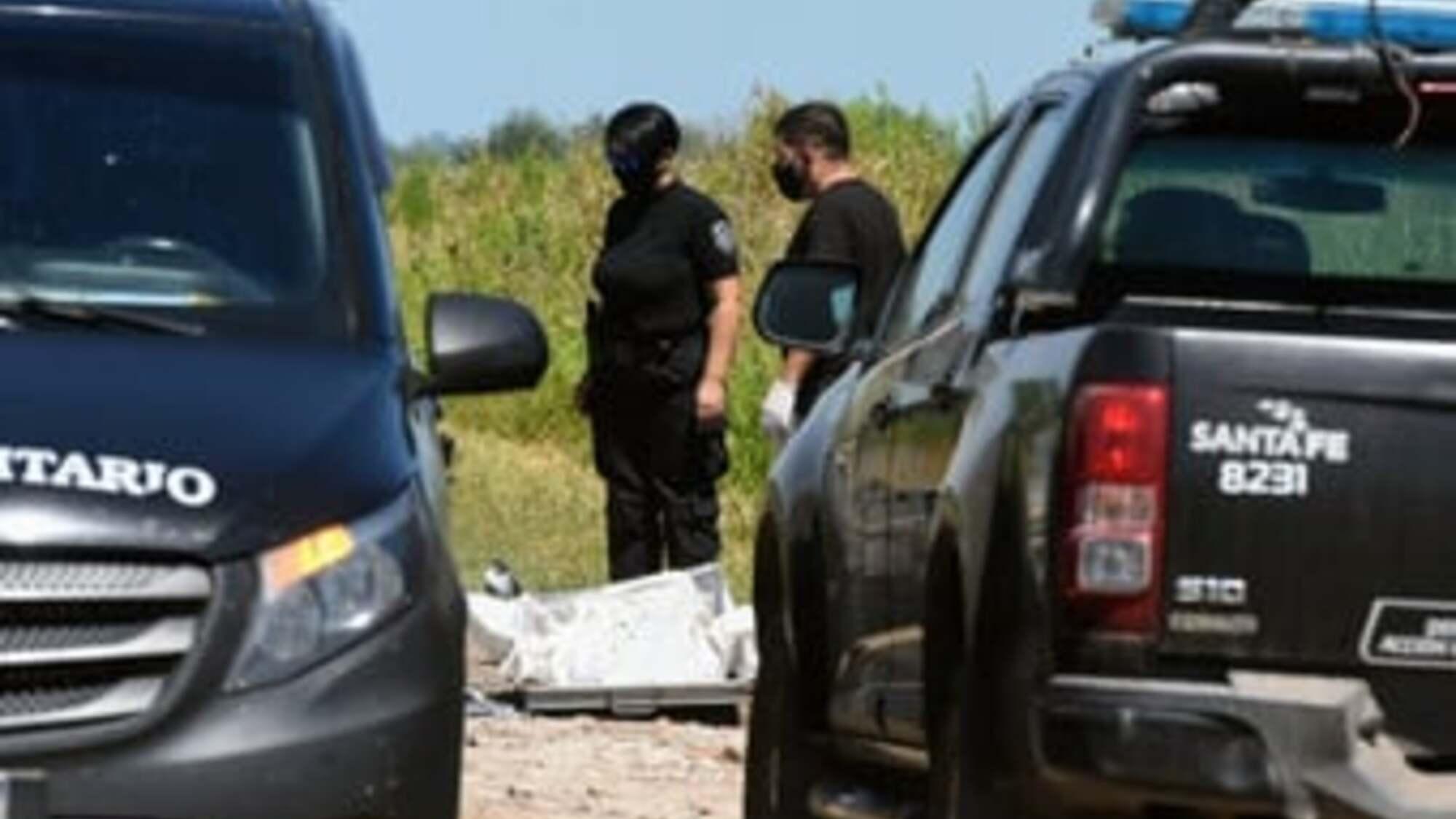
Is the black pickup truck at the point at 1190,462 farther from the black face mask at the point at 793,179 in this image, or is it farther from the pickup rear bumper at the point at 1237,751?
the black face mask at the point at 793,179

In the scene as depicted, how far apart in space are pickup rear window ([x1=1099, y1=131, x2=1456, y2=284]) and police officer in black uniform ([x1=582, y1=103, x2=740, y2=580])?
7.82 metres

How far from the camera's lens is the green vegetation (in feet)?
96.1

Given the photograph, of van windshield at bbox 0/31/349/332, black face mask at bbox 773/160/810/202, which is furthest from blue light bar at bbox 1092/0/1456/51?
black face mask at bbox 773/160/810/202

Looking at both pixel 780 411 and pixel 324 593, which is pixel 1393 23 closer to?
pixel 324 593

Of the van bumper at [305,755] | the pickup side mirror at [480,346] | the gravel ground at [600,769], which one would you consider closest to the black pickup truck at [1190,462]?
the pickup side mirror at [480,346]

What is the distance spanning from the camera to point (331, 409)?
345 inches

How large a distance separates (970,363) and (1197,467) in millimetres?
1440

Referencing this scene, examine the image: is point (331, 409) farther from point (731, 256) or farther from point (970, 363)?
point (731, 256)

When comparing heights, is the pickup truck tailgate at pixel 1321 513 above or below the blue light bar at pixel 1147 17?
below

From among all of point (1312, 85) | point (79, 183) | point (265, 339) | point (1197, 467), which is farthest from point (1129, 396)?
point (79, 183)

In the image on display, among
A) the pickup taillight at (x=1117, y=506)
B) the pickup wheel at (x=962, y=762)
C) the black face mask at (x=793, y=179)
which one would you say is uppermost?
the pickup taillight at (x=1117, y=506)

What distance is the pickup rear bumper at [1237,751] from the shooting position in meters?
7.75

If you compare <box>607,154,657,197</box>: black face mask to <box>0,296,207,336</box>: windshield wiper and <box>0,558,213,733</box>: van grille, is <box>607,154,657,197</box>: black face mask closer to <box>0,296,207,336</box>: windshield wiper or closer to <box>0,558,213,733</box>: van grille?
<box>0,296,207,336</box>: windshield wiper

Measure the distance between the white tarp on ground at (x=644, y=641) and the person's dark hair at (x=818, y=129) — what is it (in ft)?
4.66
